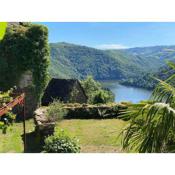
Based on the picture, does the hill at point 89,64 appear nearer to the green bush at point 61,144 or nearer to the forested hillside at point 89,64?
the forested hillside at point 89,64

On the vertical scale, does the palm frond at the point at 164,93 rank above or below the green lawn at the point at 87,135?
above

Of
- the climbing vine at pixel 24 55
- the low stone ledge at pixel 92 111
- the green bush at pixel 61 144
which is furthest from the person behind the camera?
the climbing vine at pixel 24 55

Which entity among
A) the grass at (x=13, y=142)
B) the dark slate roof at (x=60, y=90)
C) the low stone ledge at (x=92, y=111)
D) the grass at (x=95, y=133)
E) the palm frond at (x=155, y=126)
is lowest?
the grass at (x=95, y=133)

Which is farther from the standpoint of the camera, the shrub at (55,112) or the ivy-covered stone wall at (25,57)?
the ivy-covered stone wall at (25,57)

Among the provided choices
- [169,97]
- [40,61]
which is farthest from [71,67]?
[169,97]

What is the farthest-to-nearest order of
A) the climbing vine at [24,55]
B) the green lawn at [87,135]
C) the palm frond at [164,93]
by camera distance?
the climbing vine at [24,55]
the green lawn at [87,135]
the palm frond at [164,93]

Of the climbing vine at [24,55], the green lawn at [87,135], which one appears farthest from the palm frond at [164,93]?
the climbing vine at [24,55]

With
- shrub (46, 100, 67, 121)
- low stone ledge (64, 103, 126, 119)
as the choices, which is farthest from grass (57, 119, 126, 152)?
low stone ledge (64, 103, 126, 119)
